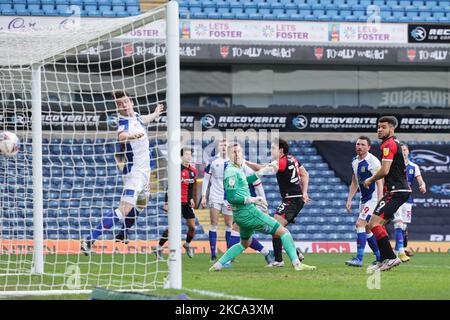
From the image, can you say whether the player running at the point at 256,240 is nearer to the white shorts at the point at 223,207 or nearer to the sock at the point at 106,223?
the white shorts at the point at 223,207

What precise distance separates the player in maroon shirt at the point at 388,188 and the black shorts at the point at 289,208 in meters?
2.14

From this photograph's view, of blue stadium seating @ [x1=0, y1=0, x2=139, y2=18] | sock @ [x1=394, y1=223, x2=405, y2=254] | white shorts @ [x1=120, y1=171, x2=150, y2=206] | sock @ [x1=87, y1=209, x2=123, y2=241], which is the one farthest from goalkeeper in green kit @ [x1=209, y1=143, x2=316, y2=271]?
blue stadium seating @ [x1=0, y1=0, x2=139, y2=18]

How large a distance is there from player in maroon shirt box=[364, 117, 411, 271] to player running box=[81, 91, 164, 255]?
10.3 feet

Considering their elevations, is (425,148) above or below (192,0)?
below

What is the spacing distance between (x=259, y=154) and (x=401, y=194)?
1236 centimetres

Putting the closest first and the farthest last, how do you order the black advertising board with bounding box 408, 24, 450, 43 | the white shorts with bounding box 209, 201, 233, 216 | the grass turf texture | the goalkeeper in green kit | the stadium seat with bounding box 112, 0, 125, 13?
1. the grass turf texture
2. the goalkeeper in green kit
3. the white shorts with bounding box 209, 201, 233, 216
4. the stadium seat with bounding box 112, 0, 125, 13
5. the black advertising board with bounding box 408, 24, 450, 43

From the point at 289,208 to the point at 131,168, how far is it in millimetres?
2617

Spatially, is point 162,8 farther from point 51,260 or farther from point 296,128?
point 296,128

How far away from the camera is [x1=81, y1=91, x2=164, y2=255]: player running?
12875 mm

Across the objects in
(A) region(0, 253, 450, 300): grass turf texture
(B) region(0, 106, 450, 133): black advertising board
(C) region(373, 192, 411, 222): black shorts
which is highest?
(B) region(0, 106, 450, 133): black advertising board

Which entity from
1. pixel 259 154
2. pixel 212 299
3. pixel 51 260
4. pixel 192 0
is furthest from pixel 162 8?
pixel 192 0

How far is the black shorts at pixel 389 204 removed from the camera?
12438mm

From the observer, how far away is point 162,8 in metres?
9.96

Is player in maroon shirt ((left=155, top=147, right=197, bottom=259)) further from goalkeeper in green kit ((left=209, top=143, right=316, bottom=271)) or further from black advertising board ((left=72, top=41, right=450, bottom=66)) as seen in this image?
black advertising board ((left=72, top=41, right=450, bottom=66))
